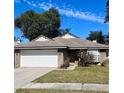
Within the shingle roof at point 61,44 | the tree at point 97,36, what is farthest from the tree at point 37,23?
the shingle roof at point 61,44

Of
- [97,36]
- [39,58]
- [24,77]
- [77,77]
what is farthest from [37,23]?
[77,77]

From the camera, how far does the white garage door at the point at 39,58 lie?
27953 millimetres

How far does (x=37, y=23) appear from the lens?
1737 inches

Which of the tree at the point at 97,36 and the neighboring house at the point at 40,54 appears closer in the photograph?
the neighboring house at the point at 40,54

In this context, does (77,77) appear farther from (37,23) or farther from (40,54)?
(37,23)

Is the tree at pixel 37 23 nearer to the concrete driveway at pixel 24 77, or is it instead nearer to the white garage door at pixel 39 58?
the white garage door at pixel 39 58

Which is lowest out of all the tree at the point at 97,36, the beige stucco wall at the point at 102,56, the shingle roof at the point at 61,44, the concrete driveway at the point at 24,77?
the concrete driveway at the point at 24,77

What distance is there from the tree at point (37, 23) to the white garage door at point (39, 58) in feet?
51.0

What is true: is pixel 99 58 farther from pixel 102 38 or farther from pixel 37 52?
pixel 102 38

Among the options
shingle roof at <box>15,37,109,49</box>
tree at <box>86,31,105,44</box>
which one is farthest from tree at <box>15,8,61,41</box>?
shingle roof at <box>15,37,109,49</box>
